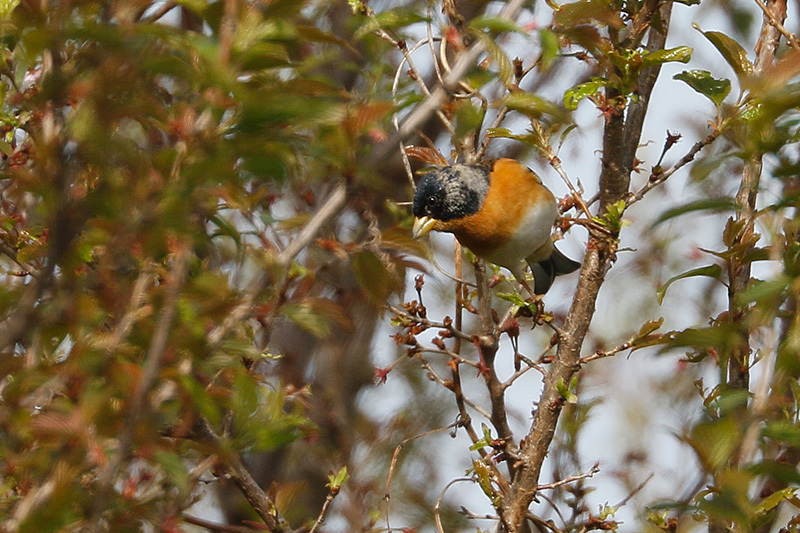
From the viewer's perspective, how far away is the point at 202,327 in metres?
1.23

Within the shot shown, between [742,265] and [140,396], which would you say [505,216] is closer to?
[742,265]

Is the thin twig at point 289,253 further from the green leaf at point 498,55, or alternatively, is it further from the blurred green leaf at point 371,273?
the green leaf at point 498,55

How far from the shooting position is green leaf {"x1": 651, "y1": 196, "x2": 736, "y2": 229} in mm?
1650

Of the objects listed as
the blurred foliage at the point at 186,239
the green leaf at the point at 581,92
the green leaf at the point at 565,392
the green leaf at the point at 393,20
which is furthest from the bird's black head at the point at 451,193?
the green leaf at the point at 393,20

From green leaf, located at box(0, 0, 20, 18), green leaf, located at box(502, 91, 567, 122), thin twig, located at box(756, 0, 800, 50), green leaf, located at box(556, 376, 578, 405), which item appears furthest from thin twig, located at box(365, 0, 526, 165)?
green leaf, located at box(556, 376, 578, 405)

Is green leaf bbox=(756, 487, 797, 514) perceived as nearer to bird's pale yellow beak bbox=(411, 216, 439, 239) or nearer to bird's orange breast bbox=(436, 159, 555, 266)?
bird's orange breast bbox=(436, 159, 555, 266)

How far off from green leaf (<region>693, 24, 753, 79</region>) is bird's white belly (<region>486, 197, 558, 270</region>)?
3.67ft

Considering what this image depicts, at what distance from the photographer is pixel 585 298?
8.20 feet

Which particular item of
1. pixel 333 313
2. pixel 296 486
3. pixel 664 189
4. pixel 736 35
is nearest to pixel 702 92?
pixel 736 35

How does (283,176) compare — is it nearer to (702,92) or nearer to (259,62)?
(259,62)

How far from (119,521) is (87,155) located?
0.50 metres

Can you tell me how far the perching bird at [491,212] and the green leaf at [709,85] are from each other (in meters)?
0.93

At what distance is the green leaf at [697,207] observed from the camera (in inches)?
65.0

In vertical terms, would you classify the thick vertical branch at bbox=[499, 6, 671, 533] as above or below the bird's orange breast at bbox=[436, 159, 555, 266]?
below
